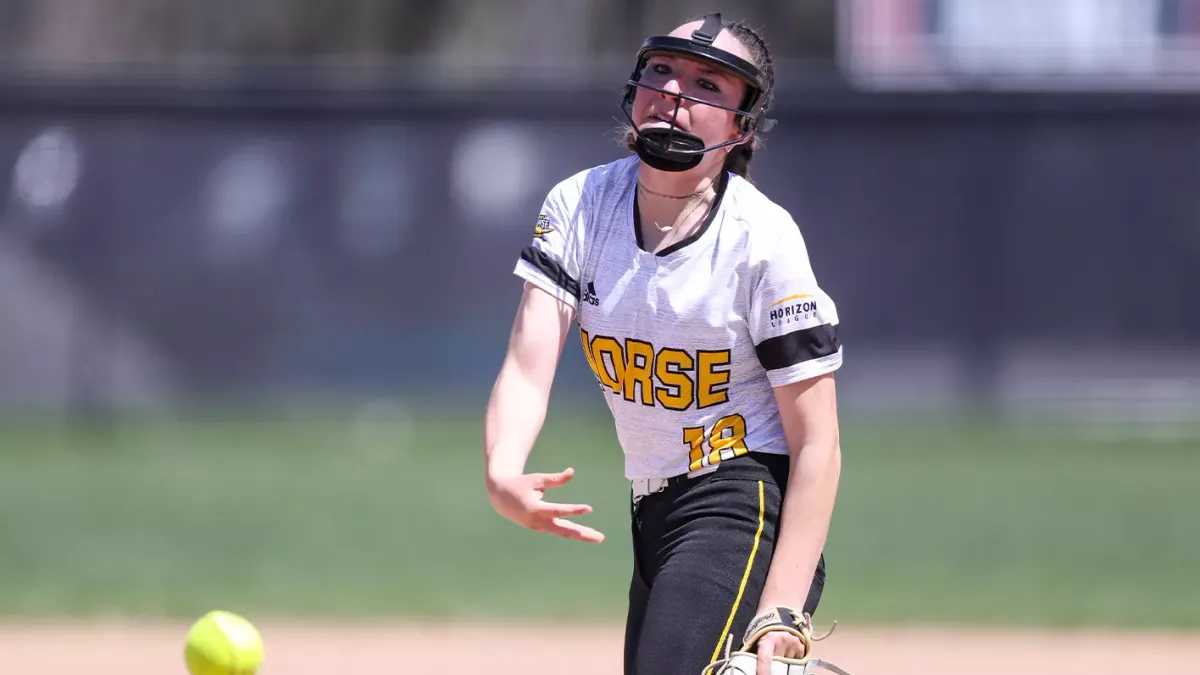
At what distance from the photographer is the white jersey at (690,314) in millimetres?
3242

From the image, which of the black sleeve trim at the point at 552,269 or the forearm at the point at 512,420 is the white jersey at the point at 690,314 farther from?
the forearm at the point at 512,420

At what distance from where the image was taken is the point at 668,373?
338 centimetres

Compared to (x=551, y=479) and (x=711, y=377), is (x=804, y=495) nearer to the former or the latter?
(x=711, y=377)

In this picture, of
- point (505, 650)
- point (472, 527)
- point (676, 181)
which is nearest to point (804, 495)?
point (676, 181)

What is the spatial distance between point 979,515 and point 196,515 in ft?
17.5

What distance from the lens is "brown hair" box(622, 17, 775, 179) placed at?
3.39 m

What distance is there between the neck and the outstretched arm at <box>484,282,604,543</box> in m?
0.33

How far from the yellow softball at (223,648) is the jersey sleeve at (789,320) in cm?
184

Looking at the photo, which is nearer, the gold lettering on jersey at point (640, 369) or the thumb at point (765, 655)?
the thumb at point (765, 655)

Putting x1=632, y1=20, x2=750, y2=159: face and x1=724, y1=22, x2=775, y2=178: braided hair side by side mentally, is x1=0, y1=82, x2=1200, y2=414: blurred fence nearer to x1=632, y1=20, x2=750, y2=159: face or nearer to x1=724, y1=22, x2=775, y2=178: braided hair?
x1=724, y1=22, x2=775, y2=178: braided hair

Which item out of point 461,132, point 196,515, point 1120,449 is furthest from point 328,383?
point 1120,449

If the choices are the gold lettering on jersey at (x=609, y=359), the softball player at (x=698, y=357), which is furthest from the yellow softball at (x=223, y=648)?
the gold lettering on jersey at (x=609, y=359)

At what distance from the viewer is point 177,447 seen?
13.6m

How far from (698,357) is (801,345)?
0.25 m
